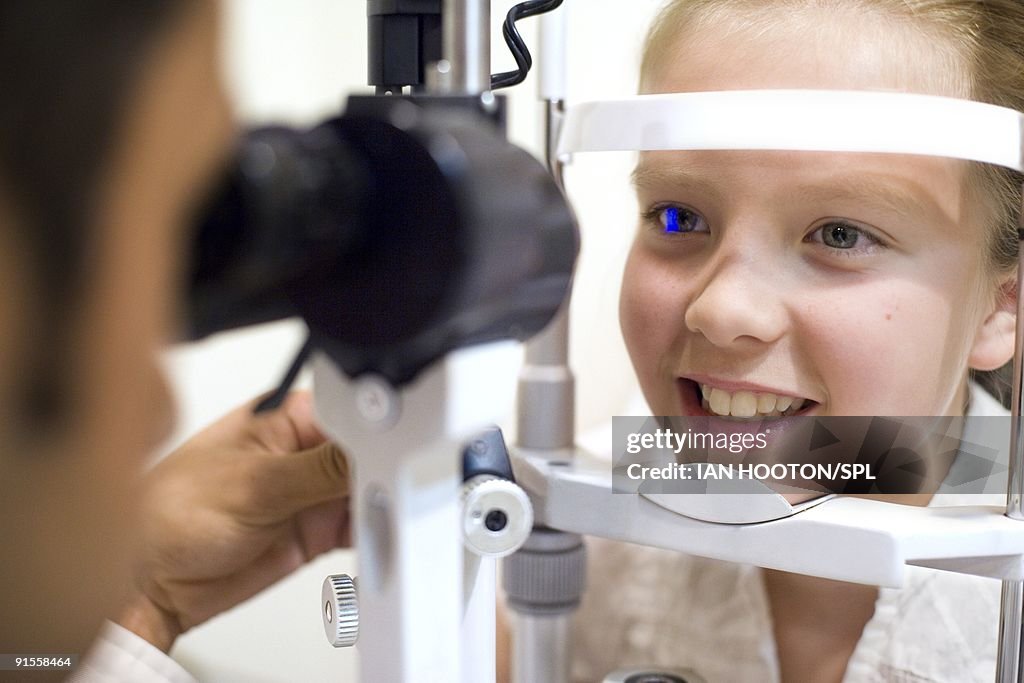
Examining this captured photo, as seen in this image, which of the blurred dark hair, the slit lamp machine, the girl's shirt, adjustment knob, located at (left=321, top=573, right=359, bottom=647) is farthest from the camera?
the girl's shirt

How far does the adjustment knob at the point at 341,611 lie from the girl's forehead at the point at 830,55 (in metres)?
0.41

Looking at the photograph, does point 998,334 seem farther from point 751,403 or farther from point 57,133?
point 57,133

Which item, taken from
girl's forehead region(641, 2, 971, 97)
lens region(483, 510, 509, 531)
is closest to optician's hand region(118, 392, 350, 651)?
lens region(483, 510, 509, 531)

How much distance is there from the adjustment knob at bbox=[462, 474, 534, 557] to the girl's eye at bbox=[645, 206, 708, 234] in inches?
11.5

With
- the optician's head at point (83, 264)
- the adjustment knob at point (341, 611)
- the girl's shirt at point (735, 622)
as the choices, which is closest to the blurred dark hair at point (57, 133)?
the optician's head at point (83, 264)

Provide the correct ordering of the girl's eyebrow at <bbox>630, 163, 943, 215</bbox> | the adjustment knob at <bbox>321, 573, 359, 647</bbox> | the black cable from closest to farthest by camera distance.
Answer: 1. the adjustment knob at <bbox>321, 573, 359, 647</bbox>
2. the black cable
3. the girl's eyebrow at <bbox>630, 163, 943, 215</bbox>

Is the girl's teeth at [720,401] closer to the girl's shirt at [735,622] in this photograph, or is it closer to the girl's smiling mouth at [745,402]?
the girl's smiling mouth at [745,402]

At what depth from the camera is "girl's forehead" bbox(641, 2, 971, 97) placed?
631 mm

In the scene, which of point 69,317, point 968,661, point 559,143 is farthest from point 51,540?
point 968,661

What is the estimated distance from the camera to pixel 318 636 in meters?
0.70

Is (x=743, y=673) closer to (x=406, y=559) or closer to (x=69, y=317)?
(x=406, y=559)

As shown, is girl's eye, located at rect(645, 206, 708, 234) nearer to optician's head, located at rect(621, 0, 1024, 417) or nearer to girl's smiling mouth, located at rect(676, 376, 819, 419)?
optician's head, located at rect(621, 0, 1024, 417)

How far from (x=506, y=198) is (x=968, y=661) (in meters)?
0.60

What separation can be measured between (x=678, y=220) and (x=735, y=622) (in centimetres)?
35
